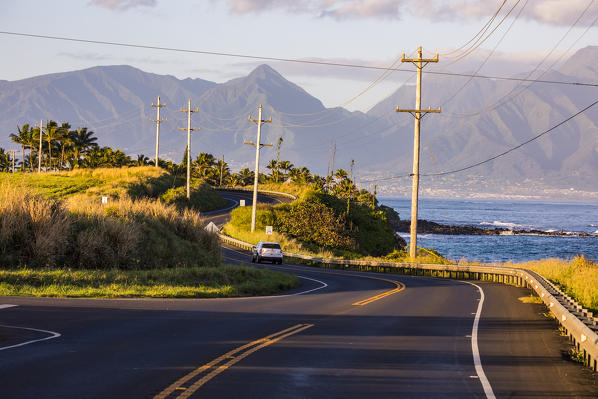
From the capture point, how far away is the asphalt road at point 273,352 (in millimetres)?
9672

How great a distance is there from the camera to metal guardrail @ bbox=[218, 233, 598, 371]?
41.8 feet

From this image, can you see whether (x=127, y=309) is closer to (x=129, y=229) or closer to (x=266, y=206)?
(x=129, y=229)

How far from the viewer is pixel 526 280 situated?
32.0m

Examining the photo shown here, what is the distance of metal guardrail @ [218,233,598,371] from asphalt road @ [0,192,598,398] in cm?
48

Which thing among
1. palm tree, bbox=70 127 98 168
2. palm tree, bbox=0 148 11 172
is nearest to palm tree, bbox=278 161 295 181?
palm tree, bbox=70 127 98 168

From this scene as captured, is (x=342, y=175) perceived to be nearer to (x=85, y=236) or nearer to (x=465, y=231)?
(x=465, y=231)

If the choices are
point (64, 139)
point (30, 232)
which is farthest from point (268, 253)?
point (64, 139)

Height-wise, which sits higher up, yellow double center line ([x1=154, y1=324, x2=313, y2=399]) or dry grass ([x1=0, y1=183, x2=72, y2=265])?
dry grass ([x1=0, y1=183, x2=72, y2=265])

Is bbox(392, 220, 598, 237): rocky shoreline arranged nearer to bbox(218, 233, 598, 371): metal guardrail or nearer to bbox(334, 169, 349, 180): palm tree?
bbox(334, 169, 349, 180): palm tree

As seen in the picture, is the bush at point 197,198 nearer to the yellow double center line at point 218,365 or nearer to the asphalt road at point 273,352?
the asphalt road at point 273,352

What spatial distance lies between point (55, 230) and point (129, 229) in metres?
3.30

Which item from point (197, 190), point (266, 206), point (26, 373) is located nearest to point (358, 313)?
point (26, 373)

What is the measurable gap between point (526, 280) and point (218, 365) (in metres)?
23.9

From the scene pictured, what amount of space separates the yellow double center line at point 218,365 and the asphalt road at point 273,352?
0.02 metres
